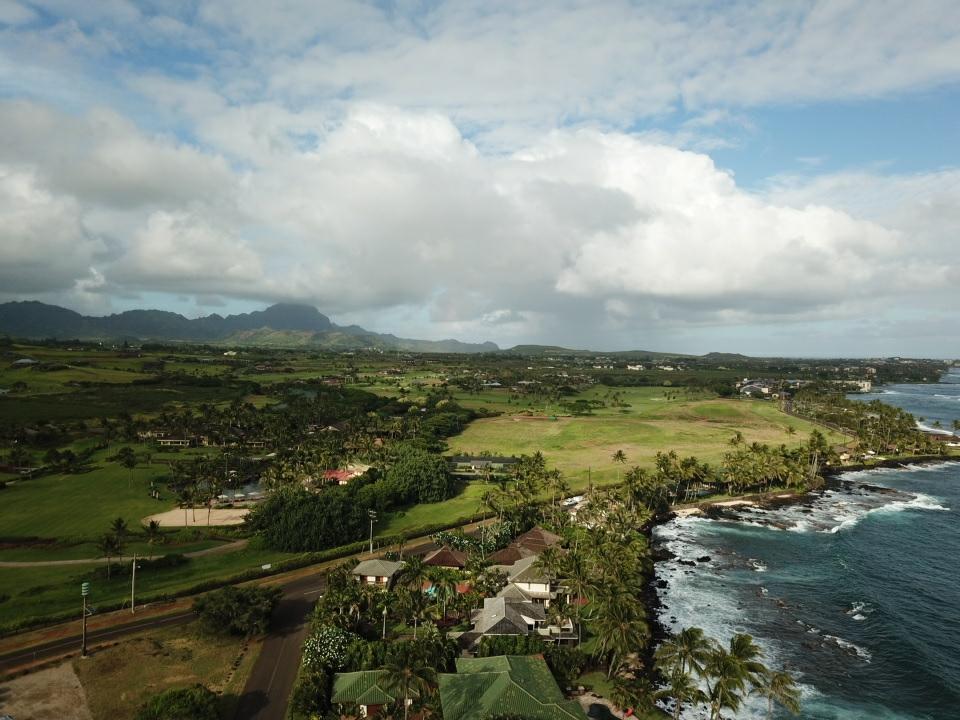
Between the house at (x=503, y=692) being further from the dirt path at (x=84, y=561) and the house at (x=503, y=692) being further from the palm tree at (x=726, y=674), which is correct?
the dirt path at (x=84, y=561)

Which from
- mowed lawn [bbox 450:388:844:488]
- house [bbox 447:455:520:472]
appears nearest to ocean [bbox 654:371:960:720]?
mowed lawn [bbox 450:388:844:488]

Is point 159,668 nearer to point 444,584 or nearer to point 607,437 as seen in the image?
point 444,584

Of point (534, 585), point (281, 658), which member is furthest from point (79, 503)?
point (534, 585)

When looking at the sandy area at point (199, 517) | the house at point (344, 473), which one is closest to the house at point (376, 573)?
the sandy area at point (199, 517)

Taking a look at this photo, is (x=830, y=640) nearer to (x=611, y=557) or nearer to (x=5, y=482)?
→ (x=611, y=557)

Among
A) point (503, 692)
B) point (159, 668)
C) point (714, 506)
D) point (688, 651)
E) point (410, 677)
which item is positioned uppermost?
point (688, 651)

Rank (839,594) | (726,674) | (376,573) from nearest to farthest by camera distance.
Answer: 1. (726,674)
2. (376,573)
3. (839,594)
